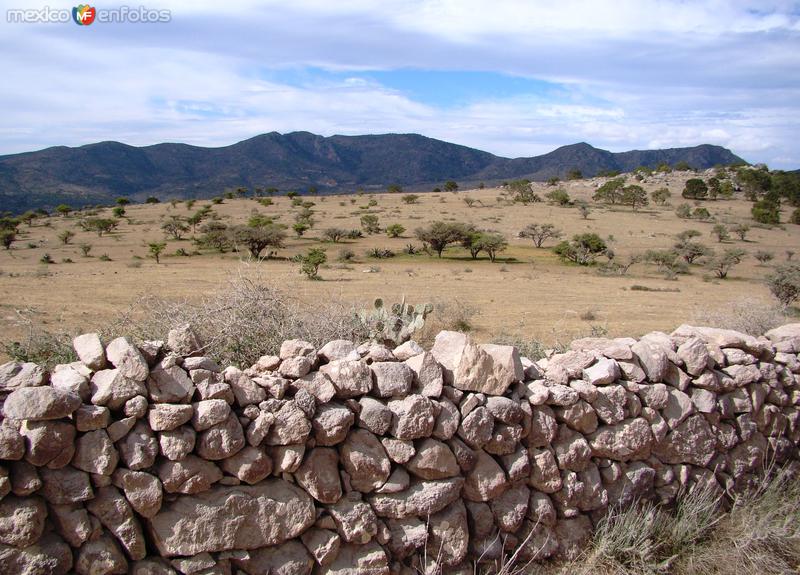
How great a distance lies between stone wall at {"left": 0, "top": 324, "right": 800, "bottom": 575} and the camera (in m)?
3.32

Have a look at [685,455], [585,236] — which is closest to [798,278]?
[585,236]

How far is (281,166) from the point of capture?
6053 inches

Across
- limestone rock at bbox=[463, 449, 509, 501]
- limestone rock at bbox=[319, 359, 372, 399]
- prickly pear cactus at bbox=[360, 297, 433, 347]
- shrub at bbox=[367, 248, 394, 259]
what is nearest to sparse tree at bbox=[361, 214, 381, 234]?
shrub at bbox=[367, 248, 394, 259]

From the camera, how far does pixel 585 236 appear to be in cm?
3341

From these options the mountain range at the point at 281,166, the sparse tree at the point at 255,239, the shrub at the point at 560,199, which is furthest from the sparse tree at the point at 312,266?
the mountain range at the point at 281,166

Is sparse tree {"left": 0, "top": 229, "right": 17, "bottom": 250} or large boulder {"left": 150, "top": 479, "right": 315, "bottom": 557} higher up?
large boulder {"left": 150, "top": 479, "right": 315, "bottom": 557}

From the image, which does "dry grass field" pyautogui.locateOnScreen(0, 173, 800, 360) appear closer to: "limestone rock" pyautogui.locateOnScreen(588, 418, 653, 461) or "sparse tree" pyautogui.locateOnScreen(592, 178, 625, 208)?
"sparse tree" pyautogui.locateOnScreen(592, 178, 625, 208)

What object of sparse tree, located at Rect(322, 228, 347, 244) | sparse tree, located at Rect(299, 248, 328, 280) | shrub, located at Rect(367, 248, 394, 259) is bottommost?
shrub, located at Rect(367, 248, 394, 259)

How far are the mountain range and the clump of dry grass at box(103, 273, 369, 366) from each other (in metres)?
92.9


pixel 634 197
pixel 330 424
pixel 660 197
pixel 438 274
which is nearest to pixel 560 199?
pixel 634 197

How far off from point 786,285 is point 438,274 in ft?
39.9

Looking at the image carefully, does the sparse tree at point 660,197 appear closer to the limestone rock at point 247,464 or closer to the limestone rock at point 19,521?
the limestone rock at point 247,464

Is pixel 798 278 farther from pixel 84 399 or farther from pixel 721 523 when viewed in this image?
pixel 84 399

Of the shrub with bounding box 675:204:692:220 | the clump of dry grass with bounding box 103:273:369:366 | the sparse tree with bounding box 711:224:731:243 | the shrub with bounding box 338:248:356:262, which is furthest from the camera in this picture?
the shrub with bounding box 675:204:692:220
